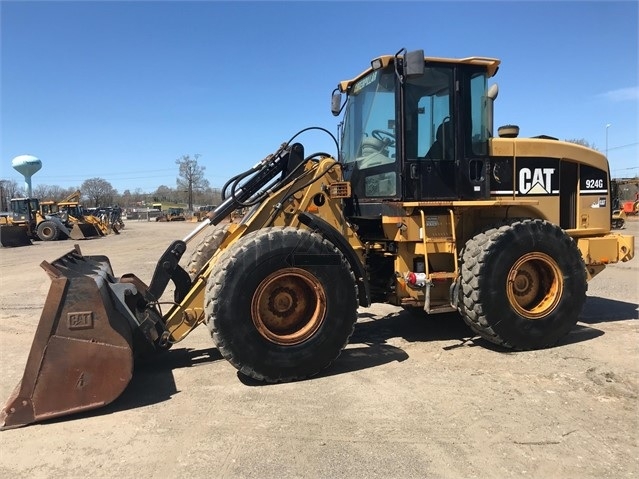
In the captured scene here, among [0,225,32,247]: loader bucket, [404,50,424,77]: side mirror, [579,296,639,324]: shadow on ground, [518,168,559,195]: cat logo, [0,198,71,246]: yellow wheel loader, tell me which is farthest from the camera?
[0,198,71,246]: yellow wheel loader

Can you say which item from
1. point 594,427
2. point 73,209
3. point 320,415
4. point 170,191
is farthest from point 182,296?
point 170,191

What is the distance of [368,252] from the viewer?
223 inches

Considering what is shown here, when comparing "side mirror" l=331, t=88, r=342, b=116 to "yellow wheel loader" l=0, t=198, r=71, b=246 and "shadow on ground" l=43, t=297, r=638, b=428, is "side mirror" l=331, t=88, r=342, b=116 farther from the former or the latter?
"yellow wheel loader" l=0, t=198, r=71, b=246

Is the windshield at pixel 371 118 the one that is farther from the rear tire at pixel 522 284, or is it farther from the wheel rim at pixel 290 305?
the wheel rim at pixel 290 305

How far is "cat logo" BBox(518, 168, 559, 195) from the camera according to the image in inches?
226

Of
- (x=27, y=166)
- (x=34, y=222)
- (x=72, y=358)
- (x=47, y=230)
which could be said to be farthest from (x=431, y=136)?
(x=27, y=166)

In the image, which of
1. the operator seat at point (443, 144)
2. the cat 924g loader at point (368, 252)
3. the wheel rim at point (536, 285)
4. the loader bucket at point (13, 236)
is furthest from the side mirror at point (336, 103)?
the loader bucket at point (13, 236)

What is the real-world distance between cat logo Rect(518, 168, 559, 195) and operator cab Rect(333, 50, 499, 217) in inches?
21.1

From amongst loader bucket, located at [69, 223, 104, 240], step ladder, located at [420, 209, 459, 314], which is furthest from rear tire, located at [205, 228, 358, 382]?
loader bucket, located at [69, 223, 104, 240]

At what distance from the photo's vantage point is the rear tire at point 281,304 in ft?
13.8

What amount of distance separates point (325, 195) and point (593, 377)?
9.72 feet

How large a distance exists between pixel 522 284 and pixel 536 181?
1267 mm

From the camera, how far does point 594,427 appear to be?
3496 mm

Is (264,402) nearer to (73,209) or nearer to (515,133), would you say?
(515,133)
